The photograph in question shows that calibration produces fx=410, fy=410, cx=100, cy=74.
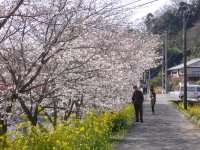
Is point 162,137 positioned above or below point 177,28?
below

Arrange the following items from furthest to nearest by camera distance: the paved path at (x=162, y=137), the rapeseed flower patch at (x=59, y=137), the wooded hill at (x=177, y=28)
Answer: the wooded hill at (x=177, y=28) < the paved path at (x=162, y=137) < the rapeseed flower patch at (x=59, y=137)

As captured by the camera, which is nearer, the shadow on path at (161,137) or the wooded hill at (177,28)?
the shadow on path at (161,137)

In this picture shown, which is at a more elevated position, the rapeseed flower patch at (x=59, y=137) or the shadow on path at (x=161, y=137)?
the rapeseed flower patch at (x=59, y=137)

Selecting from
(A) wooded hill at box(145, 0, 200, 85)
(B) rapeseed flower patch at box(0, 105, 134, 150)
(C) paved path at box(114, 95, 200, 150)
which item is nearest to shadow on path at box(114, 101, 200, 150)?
(C) paved path at box(114, 95, 200, 150)

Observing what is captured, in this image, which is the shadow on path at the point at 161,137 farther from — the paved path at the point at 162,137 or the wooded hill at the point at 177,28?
the wooded hill at the point at 177,28

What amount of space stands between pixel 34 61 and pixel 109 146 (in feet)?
10.0

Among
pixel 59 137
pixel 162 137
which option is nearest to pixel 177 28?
pixel 162 137

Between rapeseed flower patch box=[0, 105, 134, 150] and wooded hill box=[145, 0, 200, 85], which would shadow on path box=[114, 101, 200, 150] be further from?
wooded hill box=[145, 0, 200, 85]

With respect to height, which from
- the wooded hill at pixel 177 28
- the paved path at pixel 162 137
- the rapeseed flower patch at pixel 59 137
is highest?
the wooded hill at pixel 177 28

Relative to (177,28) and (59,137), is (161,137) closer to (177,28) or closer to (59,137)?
(59,137)

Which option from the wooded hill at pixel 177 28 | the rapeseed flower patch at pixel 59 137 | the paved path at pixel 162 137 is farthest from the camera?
the wooded hill at pixel 177 28

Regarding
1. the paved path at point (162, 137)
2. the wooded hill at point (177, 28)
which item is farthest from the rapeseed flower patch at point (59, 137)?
the wooded hill at point (177, 28)

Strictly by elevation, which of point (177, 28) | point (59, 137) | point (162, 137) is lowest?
point (162, 137)

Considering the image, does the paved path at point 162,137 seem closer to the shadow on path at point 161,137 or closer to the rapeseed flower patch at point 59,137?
the shadow on path at point 161,137
